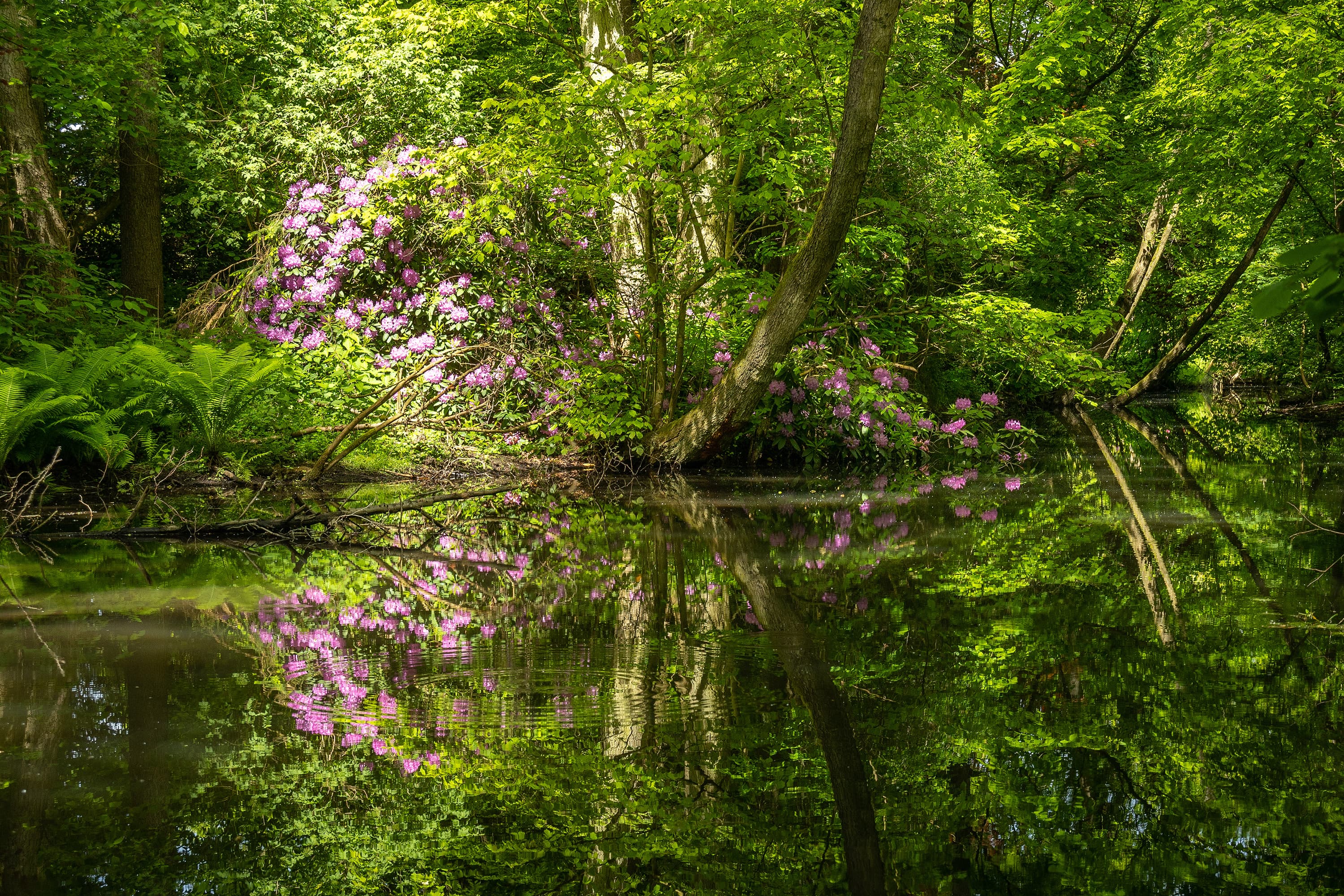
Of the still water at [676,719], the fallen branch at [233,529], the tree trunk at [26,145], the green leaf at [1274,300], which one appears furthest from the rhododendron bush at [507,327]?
the green leaf at [1274,300]

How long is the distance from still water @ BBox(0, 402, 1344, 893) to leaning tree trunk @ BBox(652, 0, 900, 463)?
3483mm

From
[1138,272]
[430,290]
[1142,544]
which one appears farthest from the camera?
[1138,272]

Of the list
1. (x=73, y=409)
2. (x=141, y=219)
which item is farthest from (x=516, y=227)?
(x=141, y=219)

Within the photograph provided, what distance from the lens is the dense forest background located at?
9148mm

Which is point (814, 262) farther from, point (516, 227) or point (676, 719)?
point (676, 719)

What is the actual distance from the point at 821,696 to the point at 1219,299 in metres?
19.0

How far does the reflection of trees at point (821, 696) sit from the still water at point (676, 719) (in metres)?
0.01

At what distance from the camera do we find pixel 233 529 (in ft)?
22.3

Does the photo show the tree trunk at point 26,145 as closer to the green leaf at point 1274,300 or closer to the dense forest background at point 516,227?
the dense forest background at point 516,227

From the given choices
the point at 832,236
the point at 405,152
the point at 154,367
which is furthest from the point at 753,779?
the point at 405,152

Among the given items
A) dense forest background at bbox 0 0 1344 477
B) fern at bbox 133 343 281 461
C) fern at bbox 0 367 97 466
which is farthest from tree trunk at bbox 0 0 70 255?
fern at bbox 0 367 97 466

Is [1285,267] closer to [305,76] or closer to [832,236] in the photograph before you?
[832,236]

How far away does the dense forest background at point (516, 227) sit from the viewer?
9.15m

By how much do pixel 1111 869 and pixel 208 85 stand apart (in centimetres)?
1488
